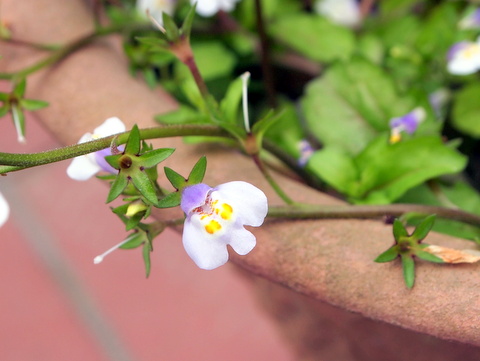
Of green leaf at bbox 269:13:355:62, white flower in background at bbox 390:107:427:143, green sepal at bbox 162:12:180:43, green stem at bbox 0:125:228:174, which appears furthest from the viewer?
green leaf at bbox 269:13:355:62

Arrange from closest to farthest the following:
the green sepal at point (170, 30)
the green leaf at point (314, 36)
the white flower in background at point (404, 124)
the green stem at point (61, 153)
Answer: the green stem at point (61, 153)
the green sepal at point (170, 30)
the white flower in background at point (404, 124)
the green leaf at point (314, 36)

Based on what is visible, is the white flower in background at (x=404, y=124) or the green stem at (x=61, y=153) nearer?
the green stem at (x=61, y=153)

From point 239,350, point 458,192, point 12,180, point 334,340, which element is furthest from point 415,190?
point 12,180

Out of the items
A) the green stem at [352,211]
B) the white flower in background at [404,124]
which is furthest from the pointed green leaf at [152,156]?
the white flower in background at [404,124]

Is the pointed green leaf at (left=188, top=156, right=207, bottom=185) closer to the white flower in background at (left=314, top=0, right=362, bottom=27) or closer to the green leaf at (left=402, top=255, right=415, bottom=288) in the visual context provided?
the green leaf at (left=402, top=255, right=415, bottom=288)

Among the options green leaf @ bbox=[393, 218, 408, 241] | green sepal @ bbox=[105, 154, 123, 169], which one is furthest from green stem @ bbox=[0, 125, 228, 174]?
green leaf @ bbox=[393, 218, 408, 241]

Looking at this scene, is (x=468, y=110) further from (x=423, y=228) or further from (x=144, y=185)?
(x=144, y=185)

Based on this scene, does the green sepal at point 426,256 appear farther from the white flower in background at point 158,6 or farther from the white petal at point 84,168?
the white flower in background at point 158,6
